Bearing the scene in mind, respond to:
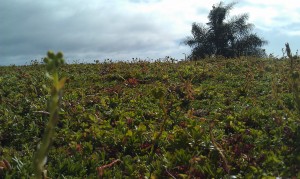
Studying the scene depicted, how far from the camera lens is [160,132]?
12.1ft

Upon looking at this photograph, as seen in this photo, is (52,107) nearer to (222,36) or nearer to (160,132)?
(160,132)

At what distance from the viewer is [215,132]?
465 centimetres

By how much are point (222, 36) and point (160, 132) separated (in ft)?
128

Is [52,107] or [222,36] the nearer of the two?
[52,107]

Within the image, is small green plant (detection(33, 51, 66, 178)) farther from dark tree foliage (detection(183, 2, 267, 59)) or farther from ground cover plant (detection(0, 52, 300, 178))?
dark tree foliage (detection(183, 2, 267, 59))

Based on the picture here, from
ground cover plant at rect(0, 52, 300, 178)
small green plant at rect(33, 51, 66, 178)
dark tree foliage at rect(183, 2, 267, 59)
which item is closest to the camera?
small green plant at rect(33, 51, 66, 178)

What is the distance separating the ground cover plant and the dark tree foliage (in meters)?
33.4

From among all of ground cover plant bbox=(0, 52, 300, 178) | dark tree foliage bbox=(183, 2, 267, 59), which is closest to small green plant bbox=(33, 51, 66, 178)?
ground cover plant bbox=(0, 52, 300, 178)

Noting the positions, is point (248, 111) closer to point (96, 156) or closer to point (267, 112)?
point (267, 112)

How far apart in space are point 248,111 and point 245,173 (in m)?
1.88

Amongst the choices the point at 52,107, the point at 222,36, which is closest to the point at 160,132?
the point at 52,107

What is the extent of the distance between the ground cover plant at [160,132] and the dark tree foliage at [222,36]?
33.4 meters

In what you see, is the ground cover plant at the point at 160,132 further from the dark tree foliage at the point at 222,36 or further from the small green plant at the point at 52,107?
the dark tree foliage at the point at 222,36

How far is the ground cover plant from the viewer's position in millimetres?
3744
